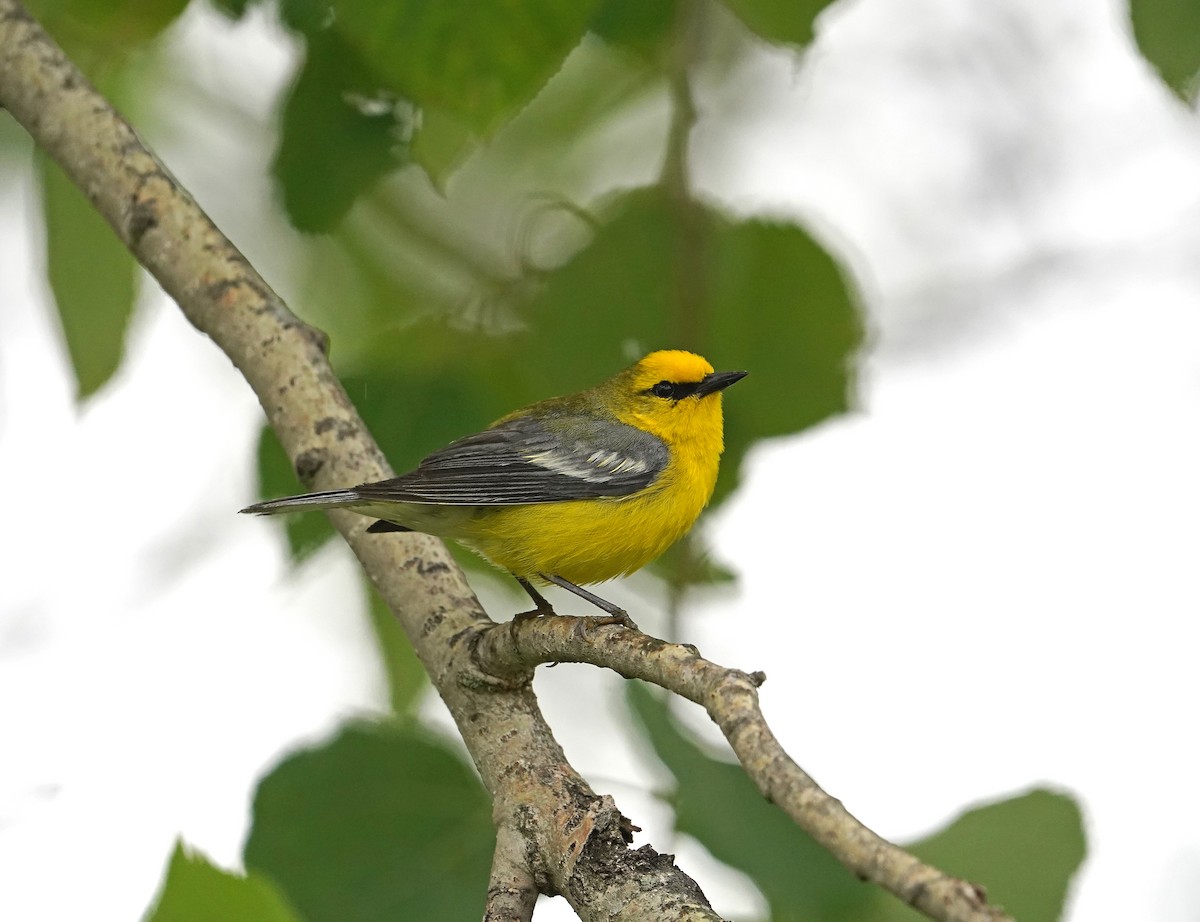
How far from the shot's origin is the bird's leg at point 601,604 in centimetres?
224

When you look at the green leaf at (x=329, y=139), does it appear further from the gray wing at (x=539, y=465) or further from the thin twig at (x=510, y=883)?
the thin twig at (x=510, y=883)

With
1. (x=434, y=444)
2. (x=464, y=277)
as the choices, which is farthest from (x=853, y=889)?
(x=464, y=277)

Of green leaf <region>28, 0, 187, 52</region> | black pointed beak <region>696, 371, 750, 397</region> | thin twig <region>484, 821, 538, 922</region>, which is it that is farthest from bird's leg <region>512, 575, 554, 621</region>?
green leaf <region>28, 0, 187, 52</region>

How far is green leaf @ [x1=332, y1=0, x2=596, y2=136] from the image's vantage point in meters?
2.17

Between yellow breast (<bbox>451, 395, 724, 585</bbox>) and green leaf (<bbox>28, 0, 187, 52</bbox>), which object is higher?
green leaf (<bbox>28, 0, 187, 52</bbox>)

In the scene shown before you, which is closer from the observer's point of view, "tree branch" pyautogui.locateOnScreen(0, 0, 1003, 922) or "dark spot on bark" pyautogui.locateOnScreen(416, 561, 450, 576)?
"tree branch" pyautogui.locateOnScreen(0, 0, 1003, 922)

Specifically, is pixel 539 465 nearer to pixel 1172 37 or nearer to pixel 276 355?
pixel 276 355

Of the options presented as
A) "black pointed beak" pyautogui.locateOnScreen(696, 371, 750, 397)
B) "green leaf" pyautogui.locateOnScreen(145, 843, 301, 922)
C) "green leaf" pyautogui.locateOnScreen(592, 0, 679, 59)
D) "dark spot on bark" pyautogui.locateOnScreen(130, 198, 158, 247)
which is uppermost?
"green leaf" pyautogui.locateOnScreen(592, 0, 679, 59)

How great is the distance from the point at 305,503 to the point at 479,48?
90 cm

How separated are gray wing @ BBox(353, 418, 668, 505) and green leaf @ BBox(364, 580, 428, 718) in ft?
1.28

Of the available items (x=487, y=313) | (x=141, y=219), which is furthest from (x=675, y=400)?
(x=141, y=219)

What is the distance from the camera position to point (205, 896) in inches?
52.6

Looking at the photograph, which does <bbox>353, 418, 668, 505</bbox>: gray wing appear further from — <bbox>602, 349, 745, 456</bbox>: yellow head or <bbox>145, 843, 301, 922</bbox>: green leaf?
<bbox>145, 843, 301, 922</bbox>: green leaf

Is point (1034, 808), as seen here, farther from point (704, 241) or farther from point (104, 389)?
point (104, 389)
